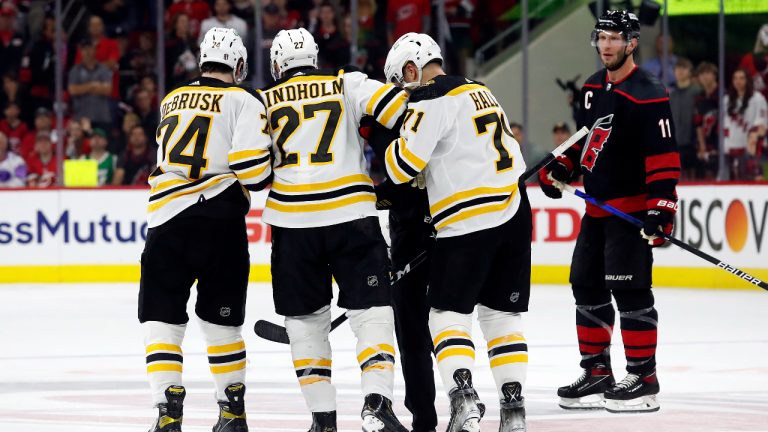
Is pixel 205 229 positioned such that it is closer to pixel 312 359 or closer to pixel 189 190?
pixel 189 190

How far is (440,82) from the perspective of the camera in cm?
447

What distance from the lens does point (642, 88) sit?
5.20 metres

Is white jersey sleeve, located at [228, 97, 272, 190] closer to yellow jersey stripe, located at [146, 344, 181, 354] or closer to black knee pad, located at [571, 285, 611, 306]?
yellow jersey stripe, located at [146, 344, 181, 354]

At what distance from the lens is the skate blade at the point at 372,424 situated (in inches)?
169

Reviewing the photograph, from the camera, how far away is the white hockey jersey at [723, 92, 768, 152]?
34.4ft

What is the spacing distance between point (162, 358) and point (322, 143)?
0.85m

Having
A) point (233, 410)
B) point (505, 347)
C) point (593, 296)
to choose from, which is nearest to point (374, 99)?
point (505, 347)

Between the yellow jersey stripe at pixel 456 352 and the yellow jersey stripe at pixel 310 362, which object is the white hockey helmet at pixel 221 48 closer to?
the yellow jersey stripe at pixel 310 362

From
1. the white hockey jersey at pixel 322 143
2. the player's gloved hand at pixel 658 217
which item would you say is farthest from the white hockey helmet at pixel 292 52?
the player's gloved hand at pixel 658 217

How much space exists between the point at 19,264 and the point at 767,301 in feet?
17.4

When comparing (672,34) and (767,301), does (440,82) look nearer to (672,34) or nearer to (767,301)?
(767,301)

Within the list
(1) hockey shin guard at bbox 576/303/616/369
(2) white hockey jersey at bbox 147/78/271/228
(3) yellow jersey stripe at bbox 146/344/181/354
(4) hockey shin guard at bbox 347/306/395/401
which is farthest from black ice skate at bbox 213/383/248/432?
(1) hockey shin guard at bbox 576/303/616/369

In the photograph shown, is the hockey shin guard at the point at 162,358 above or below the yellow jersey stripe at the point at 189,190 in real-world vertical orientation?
below

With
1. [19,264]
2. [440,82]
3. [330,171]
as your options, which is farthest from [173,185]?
[19,264]
